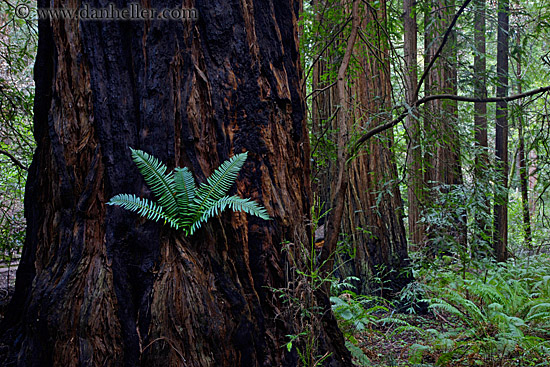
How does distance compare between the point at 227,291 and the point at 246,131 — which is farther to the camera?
the point at 246,131

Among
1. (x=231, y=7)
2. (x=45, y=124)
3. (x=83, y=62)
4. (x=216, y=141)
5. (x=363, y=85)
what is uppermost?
(x=363, y=85)

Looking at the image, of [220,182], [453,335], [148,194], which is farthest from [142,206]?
[453,335]

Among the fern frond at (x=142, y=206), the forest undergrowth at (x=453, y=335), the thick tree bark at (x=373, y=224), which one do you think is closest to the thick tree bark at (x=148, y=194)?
the fern frond at (x=142, y=206)

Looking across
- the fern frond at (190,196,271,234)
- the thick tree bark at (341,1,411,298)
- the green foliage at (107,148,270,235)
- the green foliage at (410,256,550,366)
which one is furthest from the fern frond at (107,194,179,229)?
the thick tree bark at (341,1,411,298)

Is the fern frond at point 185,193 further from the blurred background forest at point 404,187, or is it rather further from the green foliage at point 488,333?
the green foliage at point 488,333

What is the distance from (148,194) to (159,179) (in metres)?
0.14

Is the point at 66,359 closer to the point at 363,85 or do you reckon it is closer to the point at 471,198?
the point at 471,198

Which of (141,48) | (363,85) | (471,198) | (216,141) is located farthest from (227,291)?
(363,85)

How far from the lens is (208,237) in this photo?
7.16 ft

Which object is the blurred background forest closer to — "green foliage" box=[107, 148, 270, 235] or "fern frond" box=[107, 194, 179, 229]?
"green foliage" box=[107, 148, 270, 235]

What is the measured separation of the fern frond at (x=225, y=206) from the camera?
6.75 feet

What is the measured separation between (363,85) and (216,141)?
3698 millimetres

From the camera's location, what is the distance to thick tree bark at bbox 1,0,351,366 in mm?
2057

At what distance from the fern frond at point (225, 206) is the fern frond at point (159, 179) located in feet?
0.47
